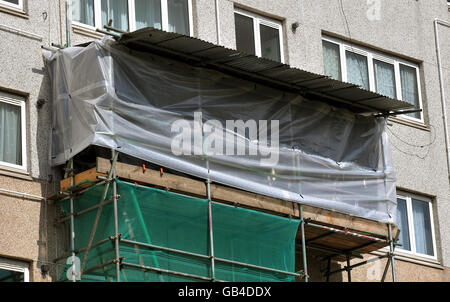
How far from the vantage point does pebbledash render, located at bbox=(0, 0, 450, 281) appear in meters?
21.4

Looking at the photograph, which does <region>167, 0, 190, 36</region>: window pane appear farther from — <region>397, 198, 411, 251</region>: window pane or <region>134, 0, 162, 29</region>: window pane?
<region>397, 198, 411, 251</region>: window pane

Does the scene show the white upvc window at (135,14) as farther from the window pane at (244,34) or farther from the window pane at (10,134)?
the window pane at (10,134)

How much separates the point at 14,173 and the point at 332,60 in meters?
8.54

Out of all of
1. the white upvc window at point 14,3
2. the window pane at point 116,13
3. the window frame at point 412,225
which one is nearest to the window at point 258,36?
the window pane at point 116,13

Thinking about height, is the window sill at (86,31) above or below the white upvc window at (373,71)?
below

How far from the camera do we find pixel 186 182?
22.0m

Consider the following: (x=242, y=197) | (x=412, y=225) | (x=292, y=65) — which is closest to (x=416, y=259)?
(x=412, y=225)

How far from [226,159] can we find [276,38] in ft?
14.5

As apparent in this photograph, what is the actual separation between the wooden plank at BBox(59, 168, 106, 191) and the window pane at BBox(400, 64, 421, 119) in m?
9.58

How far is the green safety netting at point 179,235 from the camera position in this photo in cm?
2086

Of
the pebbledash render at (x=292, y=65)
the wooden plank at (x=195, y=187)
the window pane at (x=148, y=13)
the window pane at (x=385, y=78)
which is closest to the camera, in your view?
the wooden plank at (x=195, y=187)

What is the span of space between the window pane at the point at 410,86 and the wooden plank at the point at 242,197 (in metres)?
4.26

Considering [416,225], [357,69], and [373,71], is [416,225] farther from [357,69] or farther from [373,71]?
[357,69]
